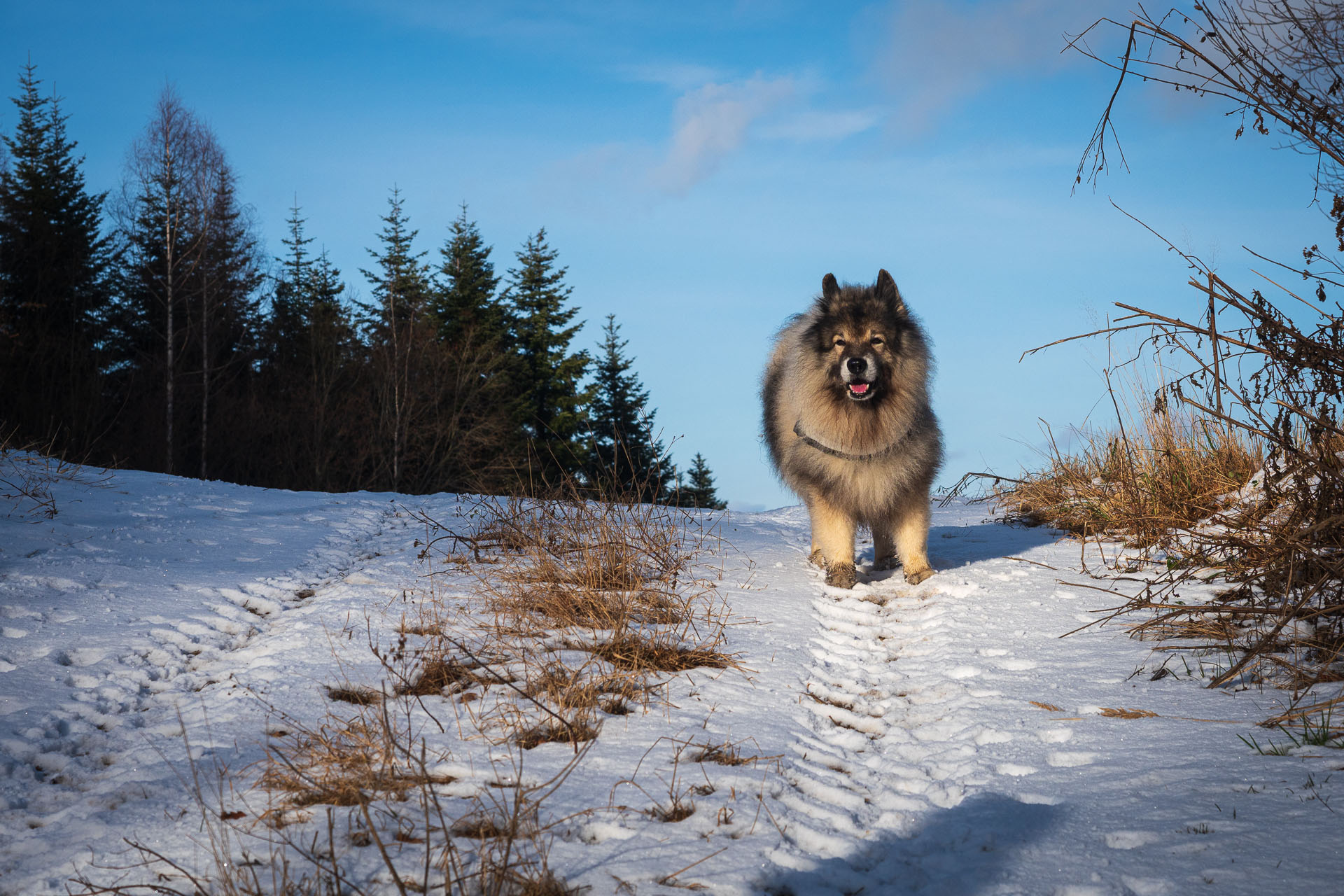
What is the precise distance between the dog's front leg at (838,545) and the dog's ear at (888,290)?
1.46 m

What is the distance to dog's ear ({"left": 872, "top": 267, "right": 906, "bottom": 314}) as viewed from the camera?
5.71 m

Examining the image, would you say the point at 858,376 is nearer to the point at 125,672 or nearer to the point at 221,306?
the point at 125,672

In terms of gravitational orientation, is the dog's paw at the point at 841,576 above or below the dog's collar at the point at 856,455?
below

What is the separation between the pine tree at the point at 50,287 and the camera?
2186 centimetres

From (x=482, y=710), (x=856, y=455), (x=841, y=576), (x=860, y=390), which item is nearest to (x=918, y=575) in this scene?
(x=841, y=576)

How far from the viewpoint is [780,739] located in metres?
2.93

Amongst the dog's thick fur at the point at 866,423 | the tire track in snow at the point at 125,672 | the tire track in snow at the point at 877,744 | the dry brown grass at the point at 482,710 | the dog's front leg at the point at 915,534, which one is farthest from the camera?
the dog's front leg at the point at 915,534

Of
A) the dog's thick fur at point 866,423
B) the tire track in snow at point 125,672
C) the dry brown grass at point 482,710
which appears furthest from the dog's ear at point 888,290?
the tire track in snow at point 125,672

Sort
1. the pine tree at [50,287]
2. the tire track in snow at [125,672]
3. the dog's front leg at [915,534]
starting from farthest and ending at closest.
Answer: the pine tree at [50,287], the dog's front leg at [915,534], the tire track in snow at [125,672]

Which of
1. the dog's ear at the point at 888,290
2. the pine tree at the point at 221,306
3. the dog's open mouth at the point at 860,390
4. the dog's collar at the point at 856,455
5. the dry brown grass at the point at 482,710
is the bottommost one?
the dry brown grass at the point at 482,710

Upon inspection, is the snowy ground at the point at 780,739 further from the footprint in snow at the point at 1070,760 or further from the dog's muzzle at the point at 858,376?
the dog's muzzle at the point at 858,376

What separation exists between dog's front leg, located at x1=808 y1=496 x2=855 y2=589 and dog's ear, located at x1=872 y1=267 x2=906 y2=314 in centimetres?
146

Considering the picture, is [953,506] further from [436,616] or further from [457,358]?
[457,358]

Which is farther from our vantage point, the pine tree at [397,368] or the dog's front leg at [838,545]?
the pine tree at [397,368]
